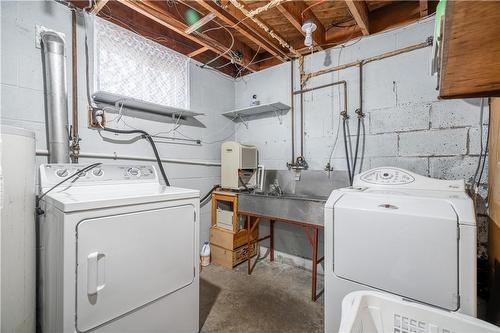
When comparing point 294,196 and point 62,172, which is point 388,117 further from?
point 62,172

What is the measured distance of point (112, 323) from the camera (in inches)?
48.4

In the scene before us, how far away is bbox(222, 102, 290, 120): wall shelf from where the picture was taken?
2.90 metres

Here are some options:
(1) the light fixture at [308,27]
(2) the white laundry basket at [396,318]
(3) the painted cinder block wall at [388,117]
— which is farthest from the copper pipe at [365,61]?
(2) the white laundry basket at [396,318]

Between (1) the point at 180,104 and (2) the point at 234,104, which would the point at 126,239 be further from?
(2) the point at 234,104

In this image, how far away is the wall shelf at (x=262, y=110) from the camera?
9.51ft

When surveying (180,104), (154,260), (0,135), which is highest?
(180,104)

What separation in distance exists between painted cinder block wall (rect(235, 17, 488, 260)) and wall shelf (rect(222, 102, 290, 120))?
99 millimetres

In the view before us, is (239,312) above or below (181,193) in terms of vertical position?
below

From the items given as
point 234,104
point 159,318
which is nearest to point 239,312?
point 159,318

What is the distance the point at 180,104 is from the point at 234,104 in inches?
44.7

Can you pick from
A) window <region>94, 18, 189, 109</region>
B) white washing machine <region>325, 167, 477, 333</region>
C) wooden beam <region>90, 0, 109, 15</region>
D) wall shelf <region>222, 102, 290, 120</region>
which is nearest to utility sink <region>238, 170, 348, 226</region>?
white washing machine <region>325, 167, 477, 333</region>

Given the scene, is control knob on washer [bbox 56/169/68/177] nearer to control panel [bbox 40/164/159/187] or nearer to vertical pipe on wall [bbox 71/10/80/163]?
control panel [bbox 40/164/159/187]

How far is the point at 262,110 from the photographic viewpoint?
317cm

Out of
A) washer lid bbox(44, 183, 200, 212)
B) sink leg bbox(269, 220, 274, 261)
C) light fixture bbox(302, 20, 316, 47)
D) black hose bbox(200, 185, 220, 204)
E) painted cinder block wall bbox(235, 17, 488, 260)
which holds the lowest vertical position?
sink leg bbox(269, 220, 274, 261)
